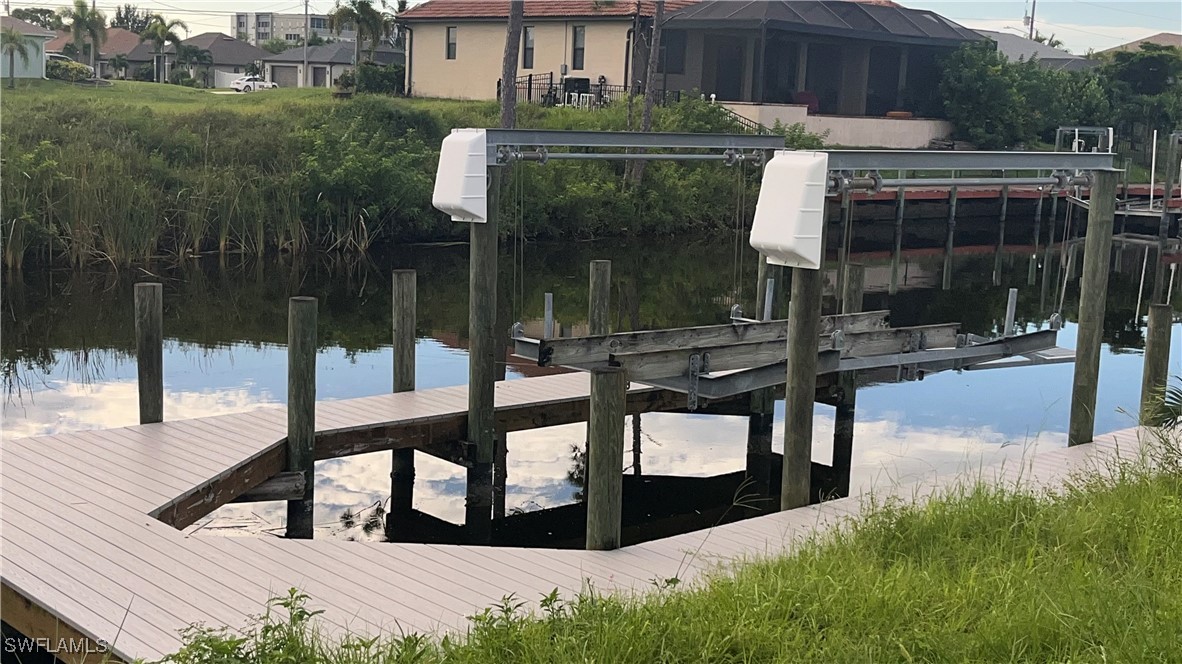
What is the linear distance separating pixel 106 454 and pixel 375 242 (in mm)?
16031

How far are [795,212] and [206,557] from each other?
4.03 m

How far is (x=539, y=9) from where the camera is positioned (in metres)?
39.2

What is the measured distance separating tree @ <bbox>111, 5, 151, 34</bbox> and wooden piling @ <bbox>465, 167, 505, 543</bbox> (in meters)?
83.3

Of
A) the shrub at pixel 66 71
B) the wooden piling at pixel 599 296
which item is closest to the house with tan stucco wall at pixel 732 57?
the shrub at pixel 66 71

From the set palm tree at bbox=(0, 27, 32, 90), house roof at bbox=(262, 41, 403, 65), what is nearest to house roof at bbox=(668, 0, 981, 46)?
Result: palm tree at bbox=(0, 27, 32, 90)

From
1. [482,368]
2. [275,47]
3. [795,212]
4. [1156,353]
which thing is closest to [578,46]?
[482,368]

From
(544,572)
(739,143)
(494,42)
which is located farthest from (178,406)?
(494,42)

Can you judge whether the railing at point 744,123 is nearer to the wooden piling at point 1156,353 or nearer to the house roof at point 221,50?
the wooden piling at point 1156,353

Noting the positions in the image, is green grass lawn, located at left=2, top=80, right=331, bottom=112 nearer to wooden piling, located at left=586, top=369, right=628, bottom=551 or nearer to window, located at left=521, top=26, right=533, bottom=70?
window, located at left=521, top=26, right=533, bottom=70

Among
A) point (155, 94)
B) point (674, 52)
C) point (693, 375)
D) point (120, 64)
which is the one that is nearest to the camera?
point (693, 375)

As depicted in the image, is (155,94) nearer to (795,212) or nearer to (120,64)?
(120,64)

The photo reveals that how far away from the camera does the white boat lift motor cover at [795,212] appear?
8.09 metres

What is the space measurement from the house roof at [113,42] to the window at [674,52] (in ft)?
138

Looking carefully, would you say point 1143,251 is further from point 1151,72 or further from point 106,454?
point 106,454
